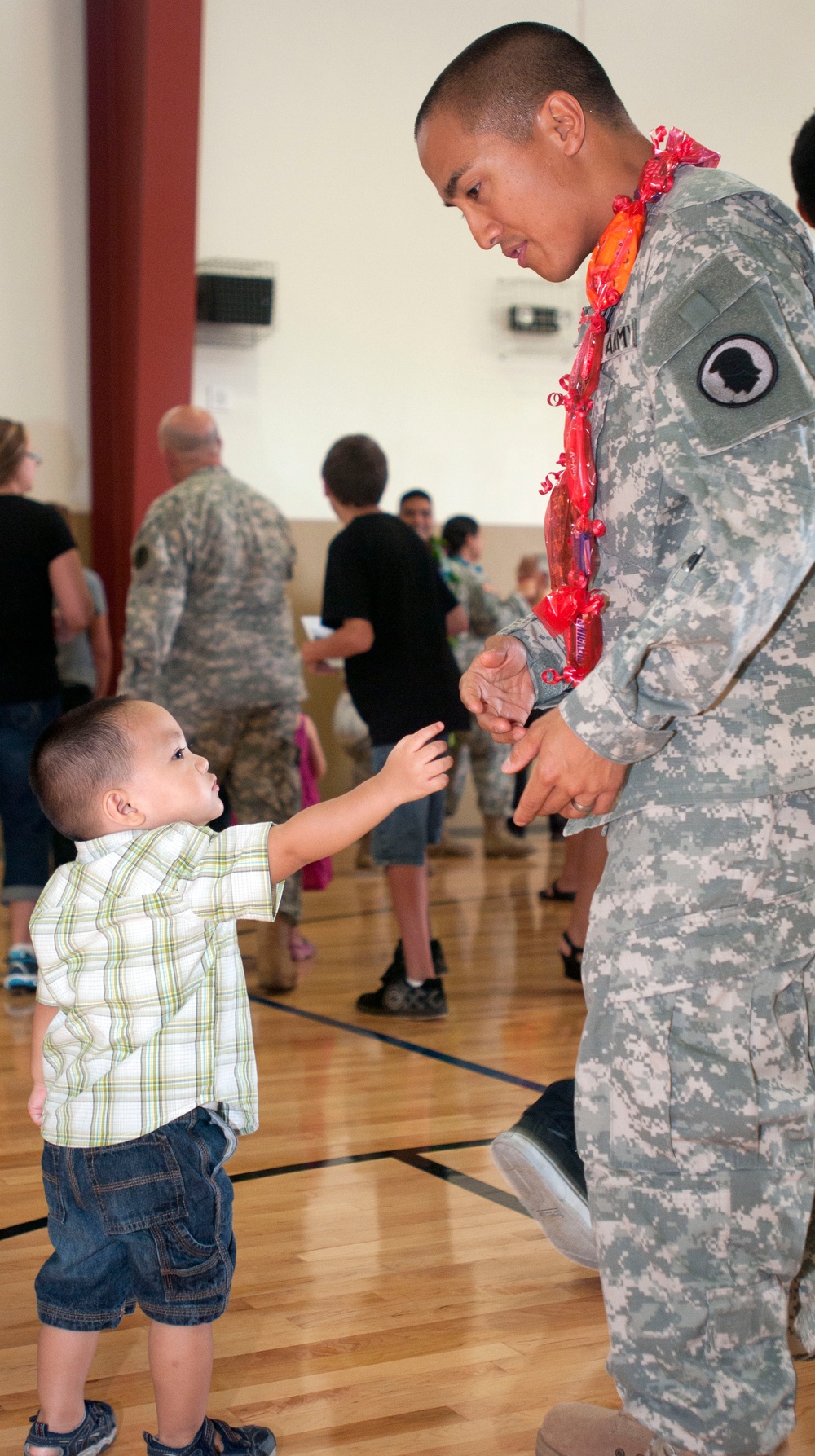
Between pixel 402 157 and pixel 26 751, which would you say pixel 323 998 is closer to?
pixel 26 751

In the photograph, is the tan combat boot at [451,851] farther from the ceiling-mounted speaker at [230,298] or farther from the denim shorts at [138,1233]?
the denim shorts at [138,1233]

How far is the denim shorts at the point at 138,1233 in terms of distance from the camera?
1.56 meters

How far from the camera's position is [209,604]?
163 inches

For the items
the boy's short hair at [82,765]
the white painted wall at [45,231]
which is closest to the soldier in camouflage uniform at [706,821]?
the boy's short hair at [82,765]

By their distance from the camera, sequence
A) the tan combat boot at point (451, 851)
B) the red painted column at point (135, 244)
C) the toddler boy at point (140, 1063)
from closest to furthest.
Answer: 1. the toddler boy at point (140, 1063)
2. the red painted column at point (135, 244)
3. the tan combat boot at point (451, 851)

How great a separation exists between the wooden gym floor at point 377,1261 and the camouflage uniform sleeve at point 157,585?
3.58 feet

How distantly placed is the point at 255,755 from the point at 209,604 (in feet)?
1.53

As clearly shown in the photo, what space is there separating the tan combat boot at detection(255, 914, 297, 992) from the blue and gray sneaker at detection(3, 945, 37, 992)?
66 centimetres

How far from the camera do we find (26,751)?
4.16 metres

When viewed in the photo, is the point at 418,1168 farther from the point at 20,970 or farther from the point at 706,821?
the point at 20,970

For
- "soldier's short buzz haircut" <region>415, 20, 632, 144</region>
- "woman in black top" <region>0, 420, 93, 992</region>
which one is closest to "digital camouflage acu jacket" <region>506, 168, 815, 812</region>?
"soldier's short buzz haircut" <region>415, 20, 632, 144</region>

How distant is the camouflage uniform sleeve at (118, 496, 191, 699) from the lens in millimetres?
4031

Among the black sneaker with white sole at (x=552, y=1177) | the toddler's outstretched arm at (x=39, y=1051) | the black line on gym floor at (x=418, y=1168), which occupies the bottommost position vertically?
the black line on gym floor at (x=418, y=1168)

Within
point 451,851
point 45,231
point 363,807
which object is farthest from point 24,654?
point 45,231
